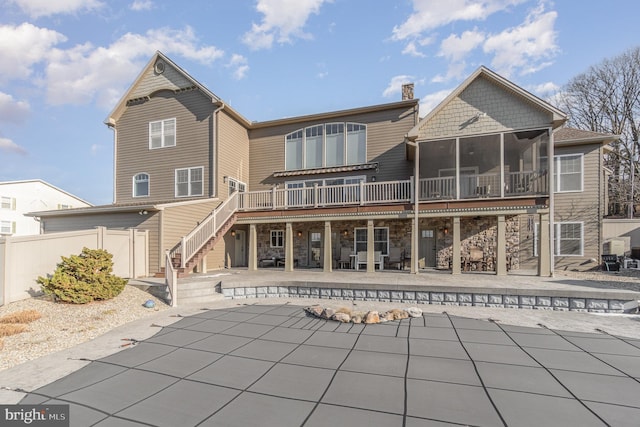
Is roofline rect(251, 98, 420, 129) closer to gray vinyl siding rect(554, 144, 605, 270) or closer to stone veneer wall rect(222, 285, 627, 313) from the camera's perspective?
gray vinyl siding rect(554, 144, 605, 270)

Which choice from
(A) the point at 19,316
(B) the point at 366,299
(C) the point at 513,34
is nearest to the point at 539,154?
(C) the point at 513,34

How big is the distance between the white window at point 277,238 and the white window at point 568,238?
11.8 metres

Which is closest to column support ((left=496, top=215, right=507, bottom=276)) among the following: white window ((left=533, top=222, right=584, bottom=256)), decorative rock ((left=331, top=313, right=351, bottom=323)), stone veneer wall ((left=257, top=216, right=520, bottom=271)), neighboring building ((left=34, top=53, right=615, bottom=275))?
neighboring building ((left=34, top=53, right=615, bottom=275))

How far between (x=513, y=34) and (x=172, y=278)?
19907 millimetres

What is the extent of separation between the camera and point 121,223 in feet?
39.3

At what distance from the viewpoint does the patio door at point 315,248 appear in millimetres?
14250

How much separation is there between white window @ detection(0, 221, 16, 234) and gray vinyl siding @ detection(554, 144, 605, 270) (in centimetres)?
3727

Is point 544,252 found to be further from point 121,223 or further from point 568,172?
point 121,223

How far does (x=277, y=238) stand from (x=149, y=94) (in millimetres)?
9759

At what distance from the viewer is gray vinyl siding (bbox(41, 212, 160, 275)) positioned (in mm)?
11477

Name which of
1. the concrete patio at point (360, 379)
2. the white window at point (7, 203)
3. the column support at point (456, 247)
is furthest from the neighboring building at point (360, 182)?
the white window at point (7, 203)

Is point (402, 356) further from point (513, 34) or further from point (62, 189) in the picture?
point (62, 189)

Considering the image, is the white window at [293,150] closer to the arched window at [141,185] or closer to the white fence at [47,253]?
the arched window at [141,185]

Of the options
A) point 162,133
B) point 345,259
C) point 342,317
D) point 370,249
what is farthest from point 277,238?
point 342,317
